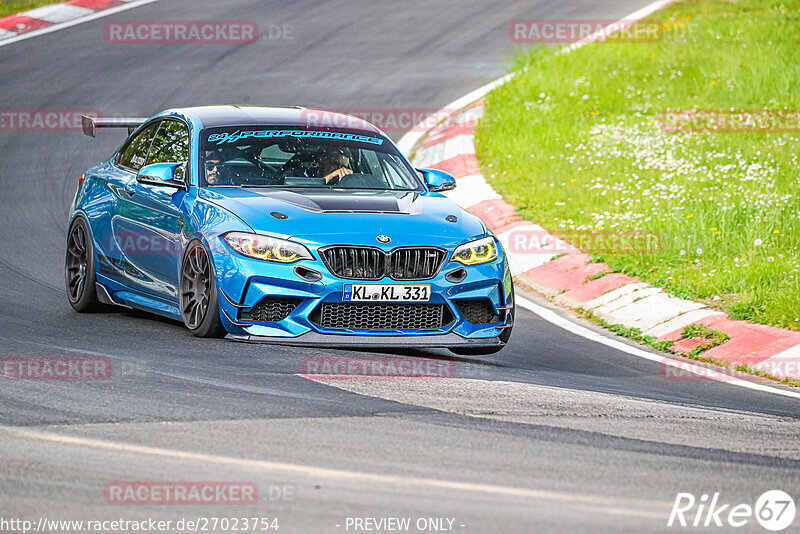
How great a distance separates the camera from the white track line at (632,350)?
26.8ft

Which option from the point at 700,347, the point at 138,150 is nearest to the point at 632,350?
the point at 700,347

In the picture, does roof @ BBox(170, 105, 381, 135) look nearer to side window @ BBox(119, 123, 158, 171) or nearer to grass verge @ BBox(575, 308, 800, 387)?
side window @ BBox(119, 123, 158, 171)

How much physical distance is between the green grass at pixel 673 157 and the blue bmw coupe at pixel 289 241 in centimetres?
285

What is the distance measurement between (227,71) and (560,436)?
16.0 m

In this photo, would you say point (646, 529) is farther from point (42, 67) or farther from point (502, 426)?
point (42, 67)

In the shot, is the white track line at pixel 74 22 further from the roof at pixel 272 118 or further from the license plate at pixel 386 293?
the license plate at pixel 386 293

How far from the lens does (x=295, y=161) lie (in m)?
8.97

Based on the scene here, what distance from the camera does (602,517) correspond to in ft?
15.2

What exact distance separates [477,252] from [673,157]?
8.00 meters

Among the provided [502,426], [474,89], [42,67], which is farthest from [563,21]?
[502,426]

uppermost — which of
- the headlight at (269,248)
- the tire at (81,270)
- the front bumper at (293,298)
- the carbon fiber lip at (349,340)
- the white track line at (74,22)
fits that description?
the headlight at (269,248)

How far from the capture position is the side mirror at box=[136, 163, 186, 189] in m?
8.65

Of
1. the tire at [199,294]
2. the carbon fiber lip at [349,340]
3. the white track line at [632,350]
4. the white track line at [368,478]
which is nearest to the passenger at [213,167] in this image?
the tire at [199,294]

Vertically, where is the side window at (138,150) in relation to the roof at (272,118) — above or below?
below
